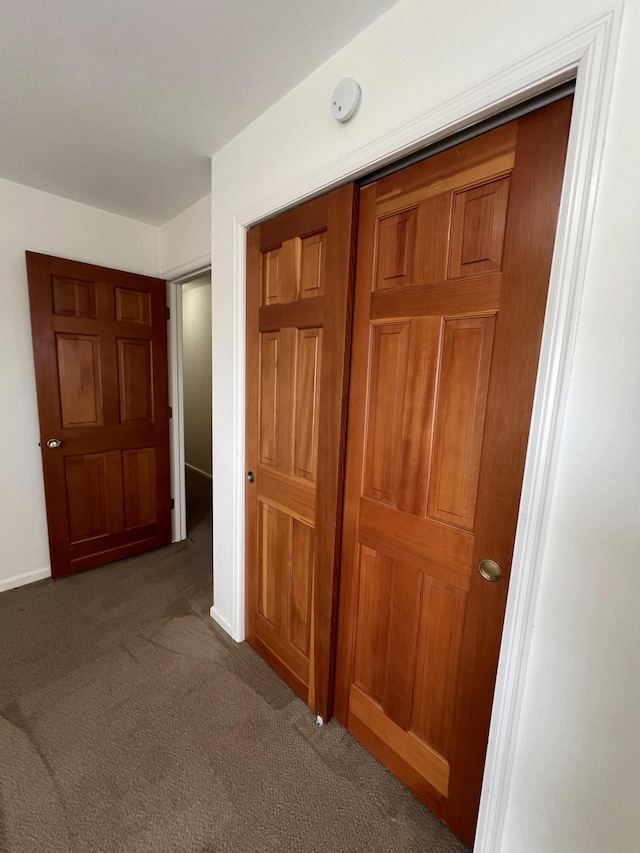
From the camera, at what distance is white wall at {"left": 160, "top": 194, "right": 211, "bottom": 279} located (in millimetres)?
2236

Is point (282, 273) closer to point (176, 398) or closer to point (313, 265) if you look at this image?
point (313, 265)

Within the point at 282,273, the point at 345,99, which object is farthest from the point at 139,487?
the point at 345,99

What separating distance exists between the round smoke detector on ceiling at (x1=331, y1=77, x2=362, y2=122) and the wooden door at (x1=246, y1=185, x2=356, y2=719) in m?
0.21

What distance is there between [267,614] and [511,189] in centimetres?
192

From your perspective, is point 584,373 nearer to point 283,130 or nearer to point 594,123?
point 594,123

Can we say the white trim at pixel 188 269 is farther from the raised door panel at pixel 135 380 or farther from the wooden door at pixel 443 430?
the wooden door at pixel 443 430

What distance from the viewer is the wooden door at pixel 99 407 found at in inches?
89.7

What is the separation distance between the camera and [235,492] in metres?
1.83

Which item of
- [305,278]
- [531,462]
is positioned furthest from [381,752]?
[305,278]

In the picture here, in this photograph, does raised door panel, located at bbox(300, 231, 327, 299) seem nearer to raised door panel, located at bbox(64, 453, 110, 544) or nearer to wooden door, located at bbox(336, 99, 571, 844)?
wooden door, located at bbox(336, 99, 571, 844)

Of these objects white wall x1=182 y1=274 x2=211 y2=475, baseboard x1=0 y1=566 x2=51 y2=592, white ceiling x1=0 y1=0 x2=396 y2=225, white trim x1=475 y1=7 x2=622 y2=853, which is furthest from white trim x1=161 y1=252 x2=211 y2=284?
baseboard x1=0 y1=566 x2=51 y2=592

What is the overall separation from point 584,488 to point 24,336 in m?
2.97

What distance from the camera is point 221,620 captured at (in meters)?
2.07

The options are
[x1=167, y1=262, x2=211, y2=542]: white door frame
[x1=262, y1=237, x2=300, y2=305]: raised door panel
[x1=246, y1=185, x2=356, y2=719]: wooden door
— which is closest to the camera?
[x1=246, y1=185, x2=356, y2=719]: wooden door
